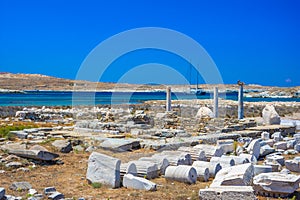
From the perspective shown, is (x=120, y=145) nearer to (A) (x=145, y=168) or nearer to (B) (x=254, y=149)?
(A) (x=145, y=168)

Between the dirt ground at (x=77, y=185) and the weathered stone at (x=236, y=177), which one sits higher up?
the weathered stone at (x=236, y=177)

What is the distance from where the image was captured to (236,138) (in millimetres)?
16062

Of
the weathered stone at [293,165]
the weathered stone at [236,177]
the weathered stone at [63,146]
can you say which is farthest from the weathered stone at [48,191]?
the weathered stone at [293,165]

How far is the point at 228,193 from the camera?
259 inches

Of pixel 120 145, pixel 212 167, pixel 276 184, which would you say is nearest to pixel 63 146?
pixel 120 145

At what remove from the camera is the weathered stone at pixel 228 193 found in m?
6.53

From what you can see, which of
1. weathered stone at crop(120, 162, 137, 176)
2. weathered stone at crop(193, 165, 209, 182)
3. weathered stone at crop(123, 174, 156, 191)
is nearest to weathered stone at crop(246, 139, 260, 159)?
weathered stone at crop(193, 165, 209, 182)

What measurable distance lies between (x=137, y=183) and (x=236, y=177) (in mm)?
2132

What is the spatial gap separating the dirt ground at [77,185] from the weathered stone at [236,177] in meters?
0.47

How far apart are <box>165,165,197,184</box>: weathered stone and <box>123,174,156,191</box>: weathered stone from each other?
2.98 ft

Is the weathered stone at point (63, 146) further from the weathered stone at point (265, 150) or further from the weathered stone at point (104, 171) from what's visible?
the weathered stone at point (265, 150)

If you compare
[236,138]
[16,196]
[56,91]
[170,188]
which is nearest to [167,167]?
[170,188]

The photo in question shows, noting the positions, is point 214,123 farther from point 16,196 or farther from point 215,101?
point 16,196

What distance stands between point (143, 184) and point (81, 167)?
3.07 m
